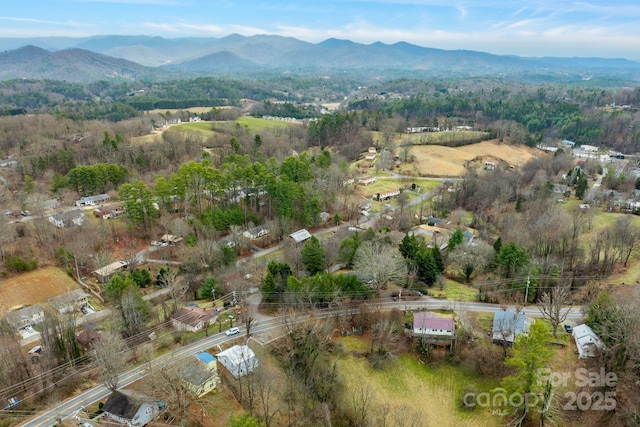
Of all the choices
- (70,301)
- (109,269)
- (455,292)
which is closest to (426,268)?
(455,292)

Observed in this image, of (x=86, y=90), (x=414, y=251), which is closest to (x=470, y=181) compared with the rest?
(x=414, y=251)

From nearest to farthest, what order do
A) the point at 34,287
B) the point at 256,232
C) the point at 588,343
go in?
the point at 588,343, the point at 34,287, the point at 256,232

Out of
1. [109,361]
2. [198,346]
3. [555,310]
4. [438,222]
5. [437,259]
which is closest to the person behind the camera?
[109,361]

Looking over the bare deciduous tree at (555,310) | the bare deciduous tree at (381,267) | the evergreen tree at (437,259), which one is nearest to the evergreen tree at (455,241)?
the evergreen tree at (437,259)

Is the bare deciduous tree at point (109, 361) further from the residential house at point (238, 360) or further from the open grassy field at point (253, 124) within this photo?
the open grassy field at point (253, 124)

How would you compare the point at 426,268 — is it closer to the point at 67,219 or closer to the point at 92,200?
the point at 67,219

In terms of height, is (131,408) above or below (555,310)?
below

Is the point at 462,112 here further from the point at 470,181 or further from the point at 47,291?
the point at 47,291
